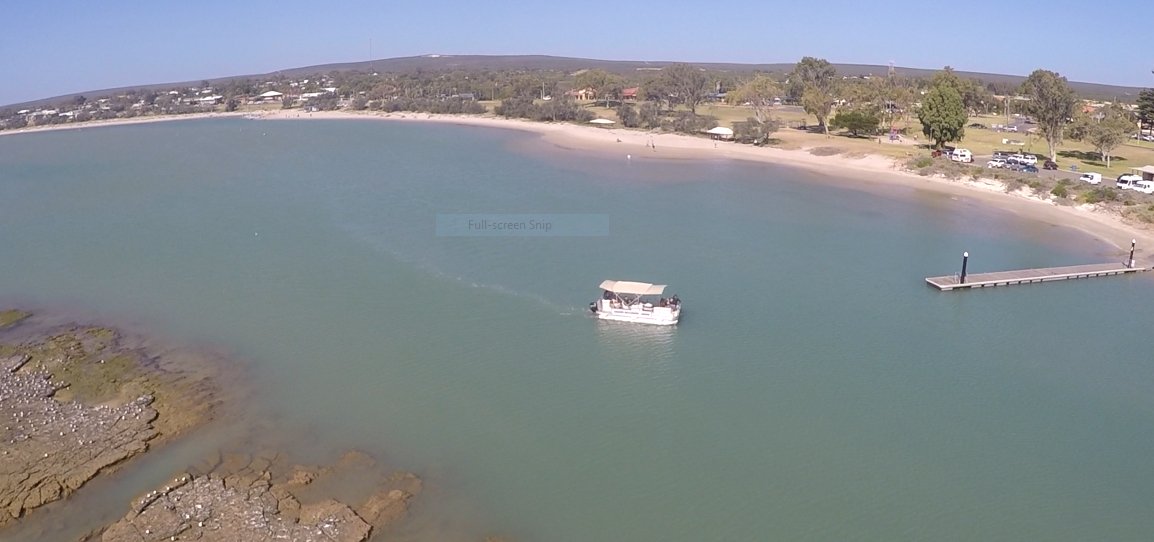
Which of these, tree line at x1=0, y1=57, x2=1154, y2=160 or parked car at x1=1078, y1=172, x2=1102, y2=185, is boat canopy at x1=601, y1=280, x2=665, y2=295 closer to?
parked car at x1=1078, y1=172, x2=1102, y2=185

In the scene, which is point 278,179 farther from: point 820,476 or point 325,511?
point 820,476

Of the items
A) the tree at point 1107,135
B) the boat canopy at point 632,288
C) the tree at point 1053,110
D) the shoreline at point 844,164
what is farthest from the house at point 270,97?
the boat canopy at point 632,288

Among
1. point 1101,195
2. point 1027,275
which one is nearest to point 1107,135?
point 1101,195

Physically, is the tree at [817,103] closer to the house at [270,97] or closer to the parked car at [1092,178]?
the parked car at [1092,178]

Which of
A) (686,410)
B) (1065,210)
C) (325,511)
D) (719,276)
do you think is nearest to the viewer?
(325,511)

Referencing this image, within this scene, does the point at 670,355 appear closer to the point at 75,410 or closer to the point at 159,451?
the point at 159,451

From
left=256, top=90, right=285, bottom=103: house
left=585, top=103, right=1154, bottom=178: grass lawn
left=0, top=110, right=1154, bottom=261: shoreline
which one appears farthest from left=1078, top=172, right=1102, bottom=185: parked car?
left=256, top=90, right=285, bottom=103: house

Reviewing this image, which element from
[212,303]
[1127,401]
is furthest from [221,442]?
[1127,401]
